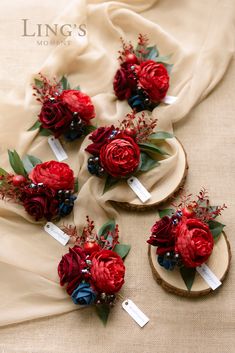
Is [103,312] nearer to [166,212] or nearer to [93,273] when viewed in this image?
[93,273]

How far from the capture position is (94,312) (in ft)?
5.55

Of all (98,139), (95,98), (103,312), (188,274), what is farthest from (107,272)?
(95,98)

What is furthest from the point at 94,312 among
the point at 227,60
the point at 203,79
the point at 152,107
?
the point at 227,60

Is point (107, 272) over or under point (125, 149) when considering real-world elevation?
under

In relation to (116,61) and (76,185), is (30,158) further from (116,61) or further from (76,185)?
(116,61)

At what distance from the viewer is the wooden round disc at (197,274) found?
1.66 meters

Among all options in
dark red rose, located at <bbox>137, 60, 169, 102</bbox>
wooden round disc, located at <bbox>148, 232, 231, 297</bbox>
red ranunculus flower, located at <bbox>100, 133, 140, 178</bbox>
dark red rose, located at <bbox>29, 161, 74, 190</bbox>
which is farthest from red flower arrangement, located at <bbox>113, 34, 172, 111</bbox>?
wooden round disc, located at <bbox>148, 232, 231, 297</bbox>

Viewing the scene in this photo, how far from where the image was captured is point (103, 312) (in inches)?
65.5

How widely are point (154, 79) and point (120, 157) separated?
1.33ft

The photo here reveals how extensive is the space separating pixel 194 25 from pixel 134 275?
1.19 m

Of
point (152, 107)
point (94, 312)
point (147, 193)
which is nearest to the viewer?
point (94, 312)

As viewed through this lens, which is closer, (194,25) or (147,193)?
(147,193)

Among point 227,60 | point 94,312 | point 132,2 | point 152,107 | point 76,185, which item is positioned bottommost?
point 94,312

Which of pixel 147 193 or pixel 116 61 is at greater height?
pixel 116 61
